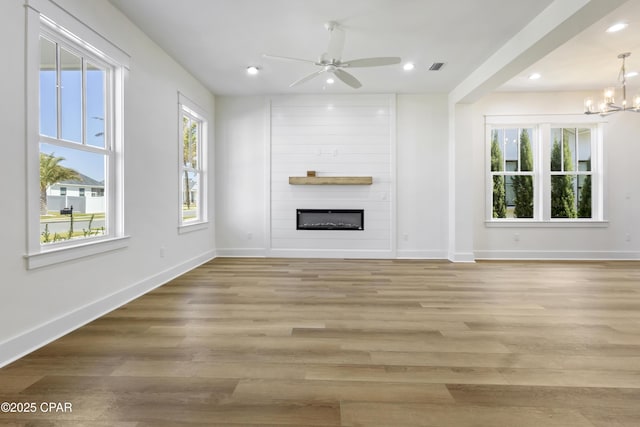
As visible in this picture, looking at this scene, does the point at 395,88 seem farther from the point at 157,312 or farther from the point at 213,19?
the point at 157,312

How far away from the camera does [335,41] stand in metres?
3.29

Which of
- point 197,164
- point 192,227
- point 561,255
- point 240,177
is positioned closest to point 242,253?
point 192,227

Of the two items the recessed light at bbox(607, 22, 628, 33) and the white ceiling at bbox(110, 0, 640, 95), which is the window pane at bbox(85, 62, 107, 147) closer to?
the white ceiling at bbox(110, 0, 640, 95)

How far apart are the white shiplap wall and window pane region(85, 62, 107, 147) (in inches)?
119

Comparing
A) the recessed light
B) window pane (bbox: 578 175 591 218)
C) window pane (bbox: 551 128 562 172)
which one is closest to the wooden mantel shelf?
window pane (bbox: 551 128 562 172)

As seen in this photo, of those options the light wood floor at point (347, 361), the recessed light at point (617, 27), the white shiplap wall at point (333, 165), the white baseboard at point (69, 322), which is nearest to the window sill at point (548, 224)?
the white shiplap wall at point (333, 165)

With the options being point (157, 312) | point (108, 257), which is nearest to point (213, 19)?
point (108, 257)

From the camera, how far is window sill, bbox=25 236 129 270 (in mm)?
2229

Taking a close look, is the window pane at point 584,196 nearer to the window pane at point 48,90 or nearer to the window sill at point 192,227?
the window sill at point 192,227

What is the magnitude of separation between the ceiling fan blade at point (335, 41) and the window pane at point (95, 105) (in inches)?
88.5

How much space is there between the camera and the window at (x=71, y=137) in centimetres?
225

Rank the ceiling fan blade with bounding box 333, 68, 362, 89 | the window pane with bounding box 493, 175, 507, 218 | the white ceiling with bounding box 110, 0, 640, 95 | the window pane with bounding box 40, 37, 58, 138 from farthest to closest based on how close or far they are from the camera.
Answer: the window pane with bounding box 493, 175, 507, 218
the ceiling fan blade with bounding box 333, 68, 362, 89
the white ceiling with bounding box 110, 0, 640, 95
the window pane with bounding box 40, 37, 58, 138

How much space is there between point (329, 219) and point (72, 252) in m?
3.96

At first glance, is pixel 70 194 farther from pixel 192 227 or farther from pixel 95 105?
pixel 192 227
